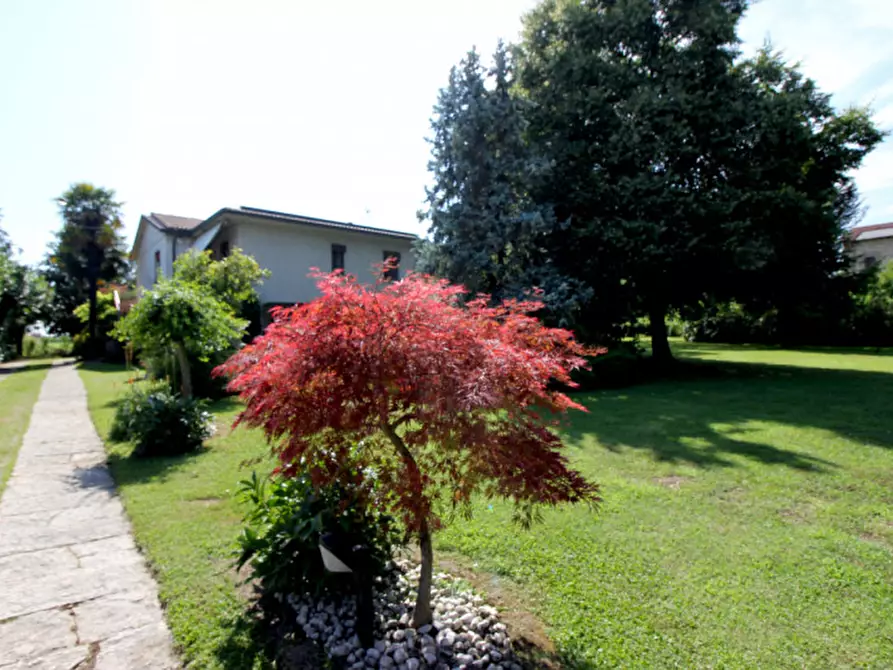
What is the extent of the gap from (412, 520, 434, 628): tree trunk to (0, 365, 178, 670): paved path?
1.19 meters

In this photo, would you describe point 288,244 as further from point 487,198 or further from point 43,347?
point 43,347

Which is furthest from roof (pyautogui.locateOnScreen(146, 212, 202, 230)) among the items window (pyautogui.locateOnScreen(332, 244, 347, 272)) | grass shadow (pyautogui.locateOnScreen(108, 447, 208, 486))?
grass shadow (pyautogui.locateOnScreen(108, 447, 208, 486))

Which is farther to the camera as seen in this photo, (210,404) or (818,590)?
A: (210,404)

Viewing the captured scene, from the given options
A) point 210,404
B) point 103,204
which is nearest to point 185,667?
point 210,404

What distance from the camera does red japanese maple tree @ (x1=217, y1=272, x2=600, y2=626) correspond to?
203 cm

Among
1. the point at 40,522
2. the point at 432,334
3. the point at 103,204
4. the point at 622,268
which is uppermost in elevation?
the point at 103,204

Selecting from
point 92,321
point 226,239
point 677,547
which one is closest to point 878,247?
point 226,239

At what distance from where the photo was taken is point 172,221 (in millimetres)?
21562

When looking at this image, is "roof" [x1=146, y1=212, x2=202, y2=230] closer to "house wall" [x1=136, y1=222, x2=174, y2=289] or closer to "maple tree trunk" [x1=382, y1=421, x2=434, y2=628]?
"house wall" [x1=136, y1=222, x2=174, y2=289]

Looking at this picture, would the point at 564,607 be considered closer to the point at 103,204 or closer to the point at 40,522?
the point at 40,522

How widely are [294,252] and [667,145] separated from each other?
1199 cm

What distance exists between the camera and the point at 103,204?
2556 centimetres

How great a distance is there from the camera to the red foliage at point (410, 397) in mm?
2033

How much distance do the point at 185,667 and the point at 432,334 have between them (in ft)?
6.55
